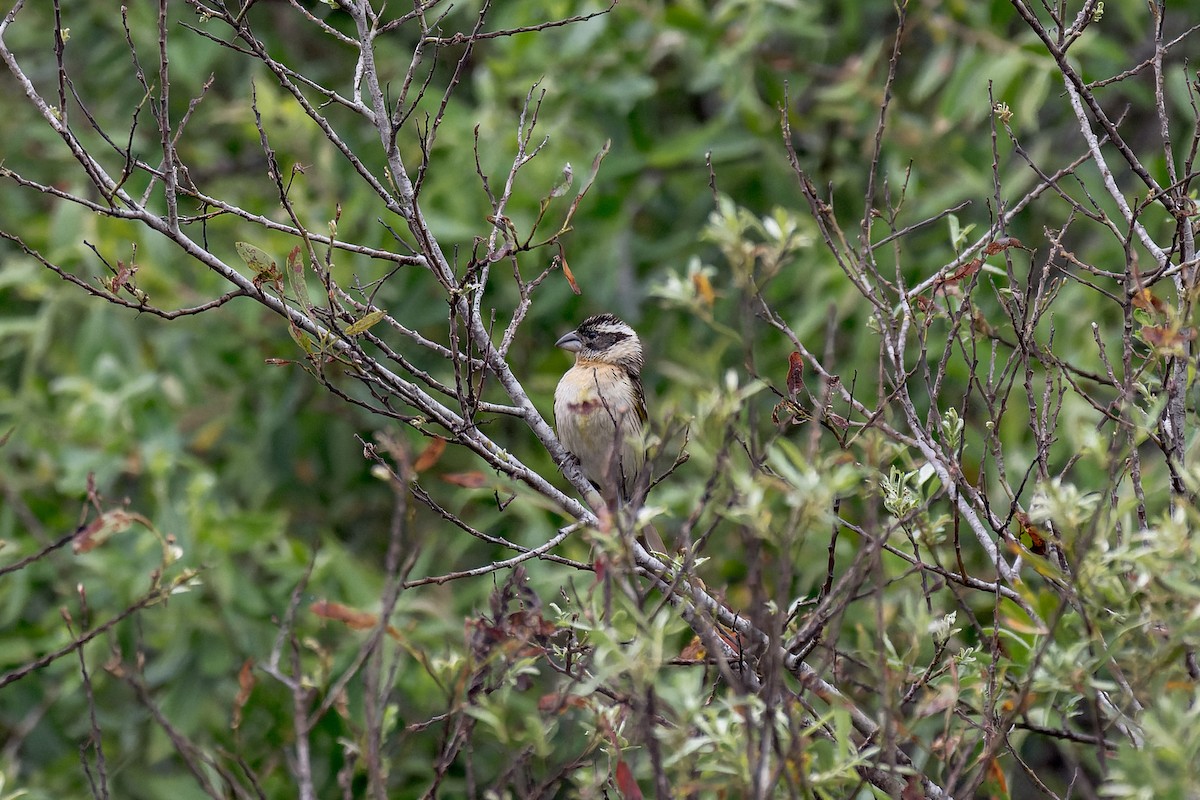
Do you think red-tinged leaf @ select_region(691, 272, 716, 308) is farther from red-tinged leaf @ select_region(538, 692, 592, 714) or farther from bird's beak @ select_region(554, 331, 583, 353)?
bird's beak @ select_region(554, 331, 583, 353)

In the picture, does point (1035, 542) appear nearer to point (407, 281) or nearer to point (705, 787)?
point (705, 787)

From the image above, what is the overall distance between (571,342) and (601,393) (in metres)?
0.85

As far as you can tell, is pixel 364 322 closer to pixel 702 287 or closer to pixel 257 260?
pixel 257 260

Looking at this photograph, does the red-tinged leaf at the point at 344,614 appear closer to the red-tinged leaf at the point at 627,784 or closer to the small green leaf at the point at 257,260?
the red-tinged leaf at the point at 627,784

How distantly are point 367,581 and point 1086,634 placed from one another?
450cm

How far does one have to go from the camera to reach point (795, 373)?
3.61 m

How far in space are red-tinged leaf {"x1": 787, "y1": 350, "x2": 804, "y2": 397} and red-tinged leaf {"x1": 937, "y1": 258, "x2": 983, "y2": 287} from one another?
1.59ft

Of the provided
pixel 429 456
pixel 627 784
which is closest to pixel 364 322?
pixel 429 456

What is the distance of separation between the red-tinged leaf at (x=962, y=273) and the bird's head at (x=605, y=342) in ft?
10.4

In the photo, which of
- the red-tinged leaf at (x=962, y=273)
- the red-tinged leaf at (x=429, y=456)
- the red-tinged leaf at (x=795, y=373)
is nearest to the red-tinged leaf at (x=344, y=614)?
the red-tinged leaf at (x=429, y=456)

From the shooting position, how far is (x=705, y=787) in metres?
2.55

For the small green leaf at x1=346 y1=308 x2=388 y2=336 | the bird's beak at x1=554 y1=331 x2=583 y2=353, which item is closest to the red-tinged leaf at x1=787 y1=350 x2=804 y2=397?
the small green leaf at x1=346 y1=308 x2=388 y2=336

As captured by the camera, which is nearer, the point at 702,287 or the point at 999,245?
the point at 702,287

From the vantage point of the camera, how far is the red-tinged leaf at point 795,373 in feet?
11.6
